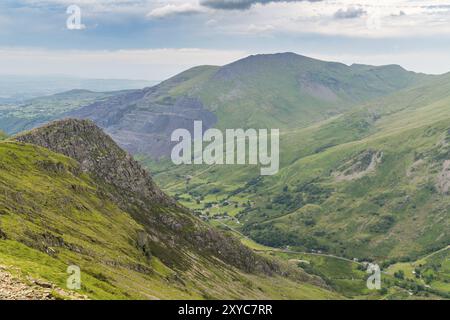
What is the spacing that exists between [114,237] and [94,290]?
3332 inches

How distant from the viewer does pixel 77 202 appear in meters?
197
